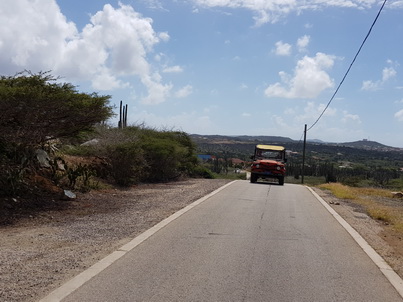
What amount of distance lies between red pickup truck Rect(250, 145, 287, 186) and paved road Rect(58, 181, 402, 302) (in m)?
17.2

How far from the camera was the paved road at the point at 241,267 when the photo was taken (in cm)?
591

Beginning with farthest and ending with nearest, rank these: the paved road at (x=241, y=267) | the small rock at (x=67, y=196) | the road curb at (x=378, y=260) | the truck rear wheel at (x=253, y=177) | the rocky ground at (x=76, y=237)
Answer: the truck rear wheel at (x=253, y=177) → the small rock at (x=67, y=196) → the road curb at (x=378, y=260) → the rocky ground at (x=76, y=237) → the paved road at (x=241, y=267)

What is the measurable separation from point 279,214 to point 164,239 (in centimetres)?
560

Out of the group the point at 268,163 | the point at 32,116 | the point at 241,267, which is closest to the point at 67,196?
the point at 32,116

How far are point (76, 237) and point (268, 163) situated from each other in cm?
2079

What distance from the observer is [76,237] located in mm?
9242

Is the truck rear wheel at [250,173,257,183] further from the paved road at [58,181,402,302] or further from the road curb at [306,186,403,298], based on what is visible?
the paved road at [58,181,402,302]

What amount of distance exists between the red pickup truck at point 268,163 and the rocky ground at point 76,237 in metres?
12.5

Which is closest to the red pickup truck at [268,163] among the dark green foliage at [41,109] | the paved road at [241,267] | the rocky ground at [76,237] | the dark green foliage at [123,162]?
the dark green foliage at [123,162]

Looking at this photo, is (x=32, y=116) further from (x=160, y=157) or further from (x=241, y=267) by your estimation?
(x=160, y=157)

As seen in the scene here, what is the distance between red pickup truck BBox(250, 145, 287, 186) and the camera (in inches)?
1140

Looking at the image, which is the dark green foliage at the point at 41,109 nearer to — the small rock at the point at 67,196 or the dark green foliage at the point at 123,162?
the small rock at the point at 67,196

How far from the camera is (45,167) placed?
Answer: 1594 centimetres

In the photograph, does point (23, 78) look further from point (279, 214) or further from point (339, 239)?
point (339, 239)
